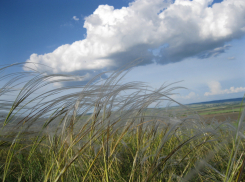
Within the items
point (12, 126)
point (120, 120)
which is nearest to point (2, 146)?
point (12, 126)

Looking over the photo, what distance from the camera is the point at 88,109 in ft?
4.43

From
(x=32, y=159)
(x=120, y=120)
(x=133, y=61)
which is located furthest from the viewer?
(x=32, y=159)

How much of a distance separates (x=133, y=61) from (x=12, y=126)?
1.18 metres

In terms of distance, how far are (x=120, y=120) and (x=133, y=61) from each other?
0.63 m

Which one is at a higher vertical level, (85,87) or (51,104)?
(85,87)

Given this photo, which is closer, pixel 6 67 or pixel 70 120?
pixel 70 120

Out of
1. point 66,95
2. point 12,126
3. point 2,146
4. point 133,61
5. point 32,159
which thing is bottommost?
point 32,159

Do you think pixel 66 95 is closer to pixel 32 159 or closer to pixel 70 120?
pixel 70 120

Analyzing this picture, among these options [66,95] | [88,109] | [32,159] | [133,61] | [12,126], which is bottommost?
[32,159]

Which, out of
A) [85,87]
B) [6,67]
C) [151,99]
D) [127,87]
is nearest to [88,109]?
[85,87]

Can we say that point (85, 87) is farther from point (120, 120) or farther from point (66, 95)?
point (120, 120)

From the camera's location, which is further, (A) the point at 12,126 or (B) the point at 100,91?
(A) the point at 12,126

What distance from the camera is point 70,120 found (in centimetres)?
116

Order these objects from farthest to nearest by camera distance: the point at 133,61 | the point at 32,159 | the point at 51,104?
1. the point at 32,159
2. the point at 133,61
3. the point at 51,104
